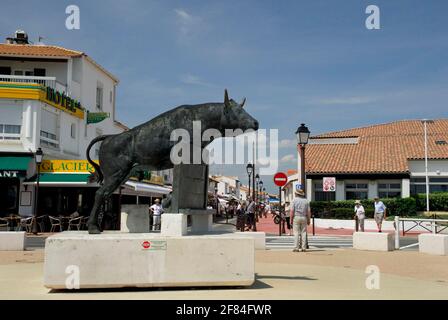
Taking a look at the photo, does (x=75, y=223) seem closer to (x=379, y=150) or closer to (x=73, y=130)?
(x=73, y=130)

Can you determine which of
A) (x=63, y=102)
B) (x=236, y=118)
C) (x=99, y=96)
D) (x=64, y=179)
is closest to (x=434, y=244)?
(x=236, y=118)

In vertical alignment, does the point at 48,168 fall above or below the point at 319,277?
above

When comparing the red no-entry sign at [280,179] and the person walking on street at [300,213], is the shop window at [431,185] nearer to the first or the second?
the red no-entry sign at [280,179]

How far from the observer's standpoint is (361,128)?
139ft

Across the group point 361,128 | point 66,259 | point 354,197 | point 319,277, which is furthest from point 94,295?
point 361,128

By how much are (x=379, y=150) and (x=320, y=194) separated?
6168 mm

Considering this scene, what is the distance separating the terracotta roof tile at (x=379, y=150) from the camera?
109ft

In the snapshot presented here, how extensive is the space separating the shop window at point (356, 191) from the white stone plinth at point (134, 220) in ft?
87.8

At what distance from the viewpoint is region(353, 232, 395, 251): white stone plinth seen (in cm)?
1498

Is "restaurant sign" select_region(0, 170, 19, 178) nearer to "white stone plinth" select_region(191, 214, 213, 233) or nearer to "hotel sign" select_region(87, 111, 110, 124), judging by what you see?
"hotel sign" select_region(87, 111, 110, 124)

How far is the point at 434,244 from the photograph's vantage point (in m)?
14.4

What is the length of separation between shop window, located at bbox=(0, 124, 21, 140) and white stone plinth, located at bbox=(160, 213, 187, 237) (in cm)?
2149

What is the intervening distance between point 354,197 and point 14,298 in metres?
29.0
